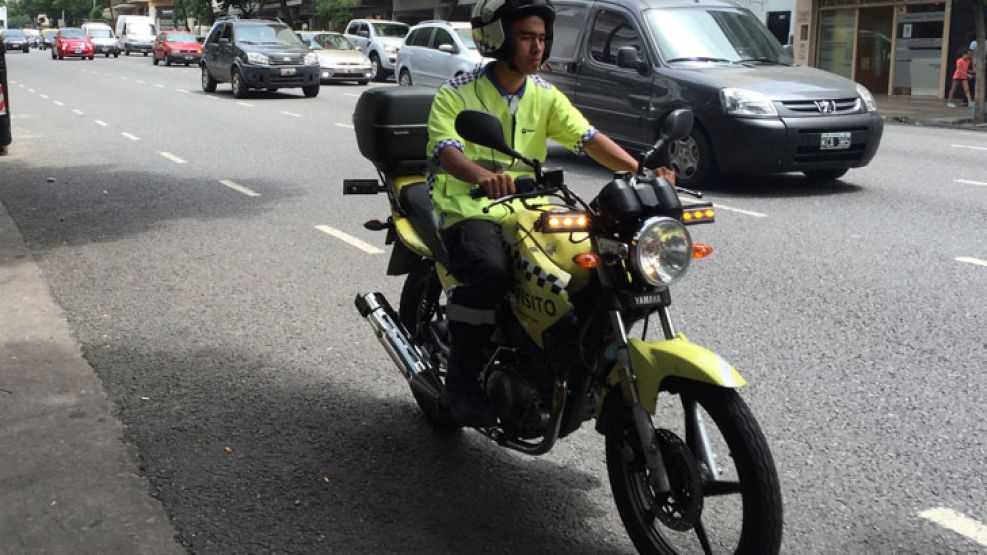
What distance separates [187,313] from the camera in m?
6.41

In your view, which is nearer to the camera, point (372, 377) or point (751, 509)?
point (751, 509)

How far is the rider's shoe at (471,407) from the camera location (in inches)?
148

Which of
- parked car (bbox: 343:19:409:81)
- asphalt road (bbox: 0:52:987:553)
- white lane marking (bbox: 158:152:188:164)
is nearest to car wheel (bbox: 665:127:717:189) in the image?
asphalt road (bbox: 0:52:987:553)

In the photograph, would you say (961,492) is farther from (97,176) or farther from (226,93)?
(226,93)

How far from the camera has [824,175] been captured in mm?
11836

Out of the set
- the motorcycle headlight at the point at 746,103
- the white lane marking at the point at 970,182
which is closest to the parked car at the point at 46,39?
the motorcycle headlight at the point at 746,103

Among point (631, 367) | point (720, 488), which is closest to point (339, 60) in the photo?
point (631, 367)

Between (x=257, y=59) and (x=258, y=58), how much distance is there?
35 mm

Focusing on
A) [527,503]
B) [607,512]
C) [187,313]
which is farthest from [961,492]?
[187,313]

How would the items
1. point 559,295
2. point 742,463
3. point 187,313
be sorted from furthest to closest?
1. point 187,313
2. point 559,295
3. point 742,463

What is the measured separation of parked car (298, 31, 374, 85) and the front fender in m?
28.6

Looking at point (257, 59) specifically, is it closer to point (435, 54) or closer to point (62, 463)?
→ point (435, 54)

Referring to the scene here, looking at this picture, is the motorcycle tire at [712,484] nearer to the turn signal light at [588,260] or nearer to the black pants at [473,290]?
the turn signal light at [588,260]

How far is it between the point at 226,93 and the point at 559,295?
25581 millimetres
